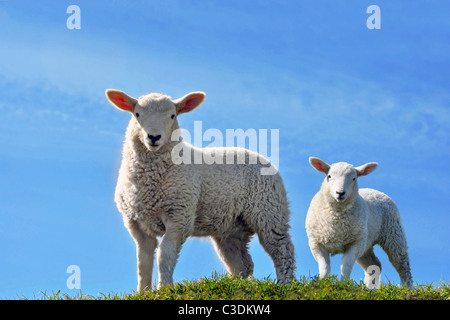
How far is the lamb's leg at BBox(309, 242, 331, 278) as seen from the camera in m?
11.7

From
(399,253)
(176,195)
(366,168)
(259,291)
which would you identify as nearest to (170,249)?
(176,195)

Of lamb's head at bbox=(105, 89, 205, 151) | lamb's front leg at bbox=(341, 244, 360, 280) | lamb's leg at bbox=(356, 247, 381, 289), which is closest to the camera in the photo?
lamb's head at bbox=(105, 89, 205, 151)

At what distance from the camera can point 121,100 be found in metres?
10.5

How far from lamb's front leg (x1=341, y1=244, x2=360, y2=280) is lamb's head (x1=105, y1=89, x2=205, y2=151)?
4347 millimetres

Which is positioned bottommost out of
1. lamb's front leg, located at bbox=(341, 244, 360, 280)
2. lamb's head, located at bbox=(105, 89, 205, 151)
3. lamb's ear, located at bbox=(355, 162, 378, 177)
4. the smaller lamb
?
lamb's front leg, located at bbox=(341, 244, 360, 280)

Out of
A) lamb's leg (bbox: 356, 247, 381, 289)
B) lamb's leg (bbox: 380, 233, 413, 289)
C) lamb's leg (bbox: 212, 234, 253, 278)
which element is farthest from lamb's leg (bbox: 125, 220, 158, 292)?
lamb's leg (bbox: 380, 233, 413, 289)

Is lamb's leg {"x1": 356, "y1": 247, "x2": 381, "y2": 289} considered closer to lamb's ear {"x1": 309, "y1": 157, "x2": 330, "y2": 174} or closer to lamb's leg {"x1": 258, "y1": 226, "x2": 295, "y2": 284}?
lamb's ear {"x1": 309, "y1": 157, "x2": 330, "y2": 174}

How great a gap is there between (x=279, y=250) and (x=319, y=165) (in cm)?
204

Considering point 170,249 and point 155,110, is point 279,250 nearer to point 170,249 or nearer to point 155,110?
point 170,249

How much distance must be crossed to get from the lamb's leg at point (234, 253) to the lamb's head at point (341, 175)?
201cm

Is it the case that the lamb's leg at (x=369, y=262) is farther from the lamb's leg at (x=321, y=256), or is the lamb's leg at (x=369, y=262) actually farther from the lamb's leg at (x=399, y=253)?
the lamb's leg at (x=321, y=256)
